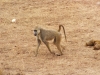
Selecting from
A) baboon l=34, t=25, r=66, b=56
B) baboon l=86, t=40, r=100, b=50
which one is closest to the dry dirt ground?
baboon l=86, t=40, r=100, b=50

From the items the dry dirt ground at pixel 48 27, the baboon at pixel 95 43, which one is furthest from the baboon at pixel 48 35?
the baboon at pixel 95 43

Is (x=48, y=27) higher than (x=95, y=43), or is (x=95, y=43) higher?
(x=95, y=43)

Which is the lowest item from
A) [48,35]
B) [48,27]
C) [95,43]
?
[48,27]

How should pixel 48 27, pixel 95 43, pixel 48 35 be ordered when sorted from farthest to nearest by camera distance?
pixel 48 27, pixel 95 43, pixel 48 35

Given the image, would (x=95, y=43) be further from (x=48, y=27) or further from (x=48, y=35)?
(x=48, y=27)

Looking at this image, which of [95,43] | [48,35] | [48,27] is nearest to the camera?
[48,35]

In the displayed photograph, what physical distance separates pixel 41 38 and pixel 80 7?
4.91m

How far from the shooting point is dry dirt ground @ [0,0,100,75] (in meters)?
9.27

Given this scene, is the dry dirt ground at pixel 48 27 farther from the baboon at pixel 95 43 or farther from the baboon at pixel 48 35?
the baboon at pixel 48 35

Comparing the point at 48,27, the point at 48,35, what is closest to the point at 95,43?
the point at 48,35

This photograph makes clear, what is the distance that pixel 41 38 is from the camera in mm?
10414

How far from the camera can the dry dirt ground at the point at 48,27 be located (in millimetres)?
9273

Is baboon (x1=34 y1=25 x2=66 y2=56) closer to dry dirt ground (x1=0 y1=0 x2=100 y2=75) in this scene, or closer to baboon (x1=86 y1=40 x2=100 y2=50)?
dry dirt ground (x1=0 y1=0 x2=100 y2=75)

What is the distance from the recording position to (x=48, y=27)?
13.1 m
